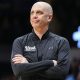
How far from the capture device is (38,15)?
569 centimetres

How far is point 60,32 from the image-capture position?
1165 cm

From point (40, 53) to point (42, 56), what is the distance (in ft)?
0.12

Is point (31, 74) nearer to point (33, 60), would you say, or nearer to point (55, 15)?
point (33, 60)

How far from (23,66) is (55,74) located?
1.12 feet

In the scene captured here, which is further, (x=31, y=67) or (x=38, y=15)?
(x=38, y=15)

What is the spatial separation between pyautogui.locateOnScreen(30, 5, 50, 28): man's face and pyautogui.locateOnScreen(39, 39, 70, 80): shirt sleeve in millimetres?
306

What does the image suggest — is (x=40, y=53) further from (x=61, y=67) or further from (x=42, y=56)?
(x=61, y=67)

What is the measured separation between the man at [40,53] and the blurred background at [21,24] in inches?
197

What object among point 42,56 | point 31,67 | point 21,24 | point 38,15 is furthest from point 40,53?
point 21,24

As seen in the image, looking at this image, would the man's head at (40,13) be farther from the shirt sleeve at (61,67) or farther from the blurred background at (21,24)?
the blurred background at (21,24)

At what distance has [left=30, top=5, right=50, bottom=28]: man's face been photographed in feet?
18.6

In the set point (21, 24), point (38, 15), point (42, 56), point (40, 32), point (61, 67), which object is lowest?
point (21, 24)

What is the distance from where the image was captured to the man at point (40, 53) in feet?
18.3

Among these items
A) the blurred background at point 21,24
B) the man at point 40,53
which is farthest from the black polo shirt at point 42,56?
the blurred background at point 21,24
